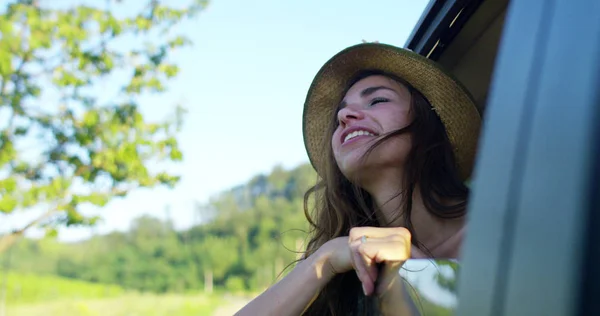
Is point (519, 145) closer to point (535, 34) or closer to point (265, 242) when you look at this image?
point (535, 34)

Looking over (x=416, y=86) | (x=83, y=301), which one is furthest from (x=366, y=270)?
(x=83, y=301)

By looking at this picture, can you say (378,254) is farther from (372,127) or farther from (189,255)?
(189,255)

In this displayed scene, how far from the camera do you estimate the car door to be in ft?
2.37

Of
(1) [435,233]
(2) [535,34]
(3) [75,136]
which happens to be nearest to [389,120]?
(1) [435,233]

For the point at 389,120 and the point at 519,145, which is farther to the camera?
the point at 389,120

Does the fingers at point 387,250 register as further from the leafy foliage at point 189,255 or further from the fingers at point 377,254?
the leafy foliage at point 189,255

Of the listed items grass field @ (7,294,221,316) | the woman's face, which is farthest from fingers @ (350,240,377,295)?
grass field @ (7,294,221,316)

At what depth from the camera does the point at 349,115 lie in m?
2.34

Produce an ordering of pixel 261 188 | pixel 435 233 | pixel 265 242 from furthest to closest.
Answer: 1. pixel 261 188
2. pixel 265 242
3. pixel 435 233

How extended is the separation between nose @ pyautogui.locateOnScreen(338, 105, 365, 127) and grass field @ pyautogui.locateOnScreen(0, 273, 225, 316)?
32.2 meters

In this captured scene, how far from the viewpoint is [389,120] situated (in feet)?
7.65

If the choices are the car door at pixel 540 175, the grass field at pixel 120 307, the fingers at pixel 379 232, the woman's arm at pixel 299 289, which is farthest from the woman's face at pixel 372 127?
the grass field at pixel 120 307

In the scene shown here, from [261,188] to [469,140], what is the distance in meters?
74.1

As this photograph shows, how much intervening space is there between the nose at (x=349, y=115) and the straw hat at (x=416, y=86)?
227 millimetres
